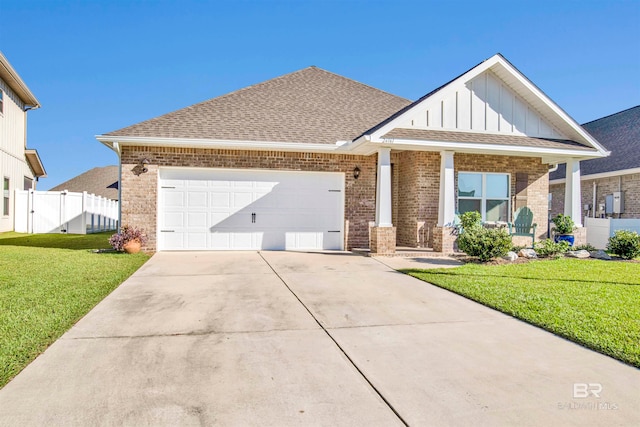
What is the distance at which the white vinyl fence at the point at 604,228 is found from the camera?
12320 mm

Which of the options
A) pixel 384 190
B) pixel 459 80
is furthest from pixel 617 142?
pixel 384 190

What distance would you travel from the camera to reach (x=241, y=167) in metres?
11.1

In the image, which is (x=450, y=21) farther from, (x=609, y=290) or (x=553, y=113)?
(x=609, y=290)

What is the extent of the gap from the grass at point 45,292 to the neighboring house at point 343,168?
7.28ft

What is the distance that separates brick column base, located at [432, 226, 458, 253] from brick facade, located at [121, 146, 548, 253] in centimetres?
3

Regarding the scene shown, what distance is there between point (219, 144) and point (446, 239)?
6.60m

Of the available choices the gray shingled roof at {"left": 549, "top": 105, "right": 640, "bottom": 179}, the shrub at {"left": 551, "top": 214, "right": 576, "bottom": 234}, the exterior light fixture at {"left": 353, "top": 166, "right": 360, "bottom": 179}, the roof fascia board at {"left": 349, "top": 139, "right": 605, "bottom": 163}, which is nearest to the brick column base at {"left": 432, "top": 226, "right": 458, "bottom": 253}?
the roof fascia board at {"left": 349, "top": 139, "right": 605, "bottom": 163}

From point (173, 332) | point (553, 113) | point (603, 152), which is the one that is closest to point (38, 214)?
point (173, 332)

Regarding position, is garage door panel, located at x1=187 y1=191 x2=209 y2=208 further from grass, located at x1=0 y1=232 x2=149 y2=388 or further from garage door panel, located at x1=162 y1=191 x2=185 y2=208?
grass, located at x1=0 y1=232 x2=149 y2=388

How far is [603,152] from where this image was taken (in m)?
11.4

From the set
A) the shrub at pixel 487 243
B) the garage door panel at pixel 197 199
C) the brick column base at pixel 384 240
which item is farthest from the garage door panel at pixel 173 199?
the shrub at pixel 487 243

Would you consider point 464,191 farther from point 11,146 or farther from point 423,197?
point 11,146

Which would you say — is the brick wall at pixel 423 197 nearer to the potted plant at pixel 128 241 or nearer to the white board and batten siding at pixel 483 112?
the white board and batten siding at pixel 483 112

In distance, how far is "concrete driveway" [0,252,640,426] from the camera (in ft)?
8.35
